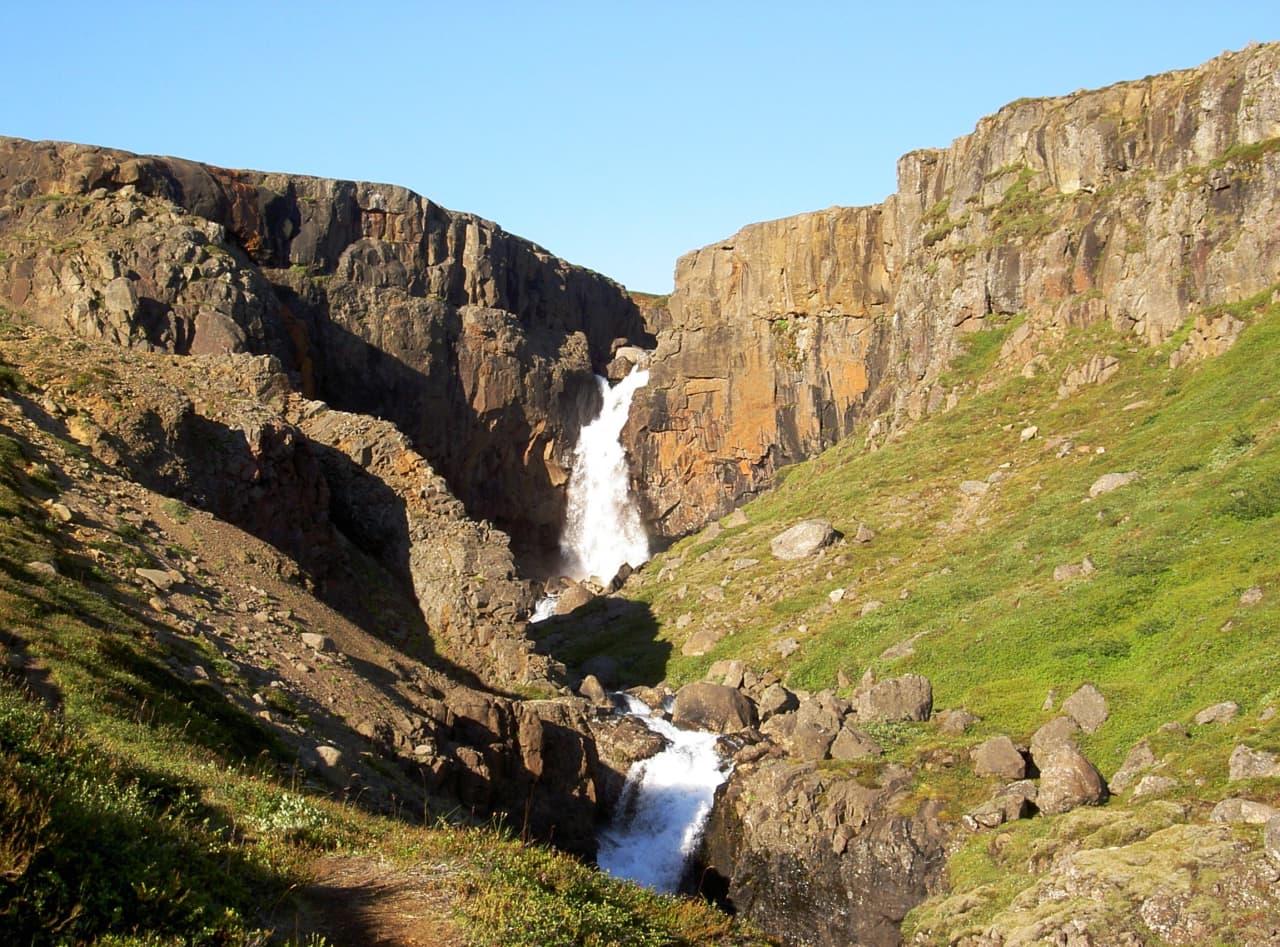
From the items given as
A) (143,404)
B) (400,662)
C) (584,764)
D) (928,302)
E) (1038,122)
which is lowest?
(584,764)

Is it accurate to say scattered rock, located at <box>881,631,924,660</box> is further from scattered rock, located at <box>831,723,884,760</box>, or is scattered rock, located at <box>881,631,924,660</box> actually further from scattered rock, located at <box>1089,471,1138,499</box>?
scattered rock, located at <box>1089,471,1138,499</box>

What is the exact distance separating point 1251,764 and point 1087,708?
19.9 feet

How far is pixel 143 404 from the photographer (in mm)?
28453

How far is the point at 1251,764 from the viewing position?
19953 mm

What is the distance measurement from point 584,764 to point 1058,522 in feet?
60.4

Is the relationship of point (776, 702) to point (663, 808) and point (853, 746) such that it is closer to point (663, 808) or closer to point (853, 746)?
point (663, 808)

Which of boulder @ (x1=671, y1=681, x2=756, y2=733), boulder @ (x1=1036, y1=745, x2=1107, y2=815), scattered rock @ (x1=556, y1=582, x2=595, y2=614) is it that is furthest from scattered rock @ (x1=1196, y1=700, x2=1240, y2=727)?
scattered rock @ (x1=556, y1=582, x2=595, y2=614)

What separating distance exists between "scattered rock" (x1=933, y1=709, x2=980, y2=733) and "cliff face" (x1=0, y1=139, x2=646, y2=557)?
34.1 metres

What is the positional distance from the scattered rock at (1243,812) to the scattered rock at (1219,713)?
3.70m

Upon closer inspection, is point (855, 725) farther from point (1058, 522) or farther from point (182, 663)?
point (182, 663)

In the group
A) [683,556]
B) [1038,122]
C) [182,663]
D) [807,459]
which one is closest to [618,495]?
[807,459]

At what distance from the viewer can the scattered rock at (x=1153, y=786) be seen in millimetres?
21156

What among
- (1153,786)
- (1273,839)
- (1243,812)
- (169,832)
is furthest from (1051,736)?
(169,832)

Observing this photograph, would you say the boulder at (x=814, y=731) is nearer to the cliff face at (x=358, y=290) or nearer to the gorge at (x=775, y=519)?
the gorge at (x=775, y=519)
